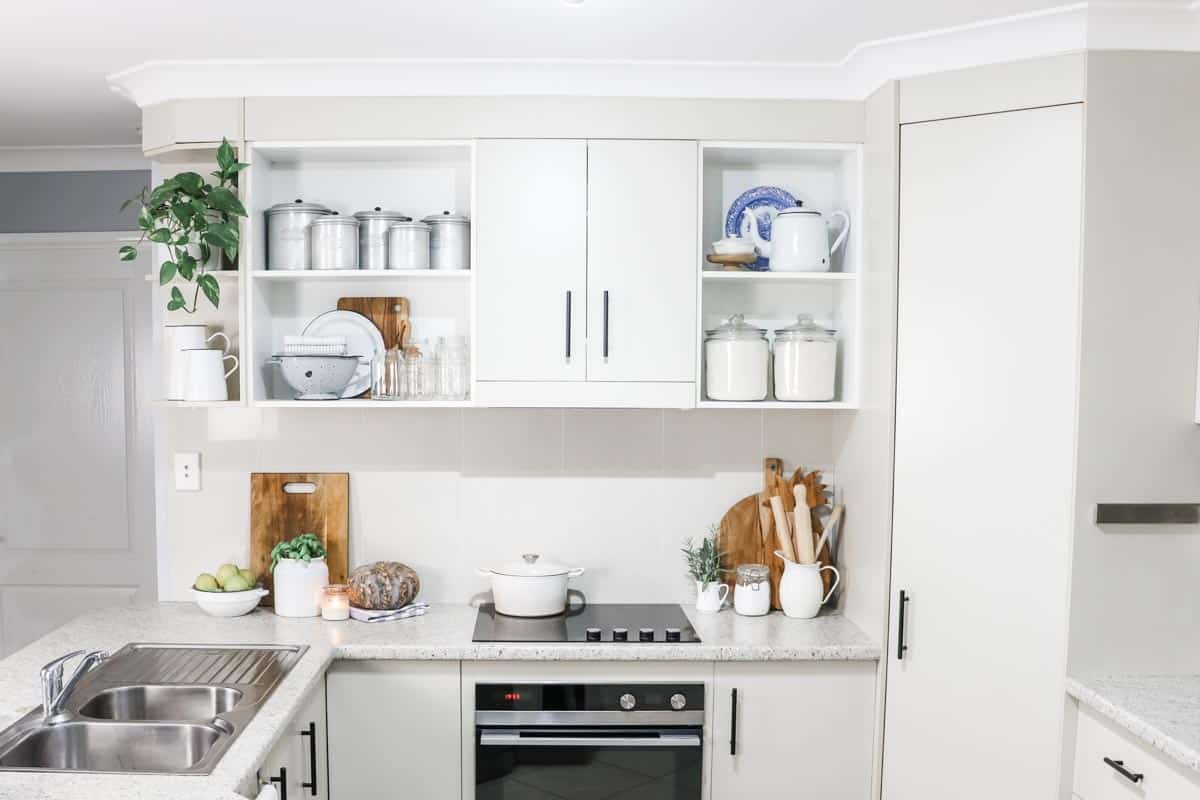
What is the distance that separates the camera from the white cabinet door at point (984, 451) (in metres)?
2.10

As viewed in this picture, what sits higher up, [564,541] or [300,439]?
[300,439]

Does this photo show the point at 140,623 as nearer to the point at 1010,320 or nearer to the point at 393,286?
the point at 393,286

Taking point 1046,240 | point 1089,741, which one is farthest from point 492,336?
point 1089,741

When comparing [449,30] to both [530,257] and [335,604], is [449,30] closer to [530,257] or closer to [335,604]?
[530,257]

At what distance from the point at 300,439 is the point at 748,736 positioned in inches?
62.5

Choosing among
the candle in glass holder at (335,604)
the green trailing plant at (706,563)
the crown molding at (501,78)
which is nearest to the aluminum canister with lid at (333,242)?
the crown molding at (501,78)

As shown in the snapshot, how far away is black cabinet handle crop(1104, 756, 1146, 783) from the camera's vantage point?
72.6 inches

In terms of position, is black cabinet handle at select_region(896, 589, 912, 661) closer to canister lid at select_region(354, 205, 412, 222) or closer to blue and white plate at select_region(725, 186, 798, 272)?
blue and white plate at select_region(725, 186, 798, 272)

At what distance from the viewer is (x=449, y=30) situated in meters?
2.24

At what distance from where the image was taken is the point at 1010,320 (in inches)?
85.0

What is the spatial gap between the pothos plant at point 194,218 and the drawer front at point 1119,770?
2.42m

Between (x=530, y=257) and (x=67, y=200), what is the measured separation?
199 cm

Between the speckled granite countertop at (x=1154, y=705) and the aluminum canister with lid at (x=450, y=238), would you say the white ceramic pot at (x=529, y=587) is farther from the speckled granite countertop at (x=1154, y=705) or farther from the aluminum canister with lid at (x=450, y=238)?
the speckled granite countertop at (x=1154, y=705)

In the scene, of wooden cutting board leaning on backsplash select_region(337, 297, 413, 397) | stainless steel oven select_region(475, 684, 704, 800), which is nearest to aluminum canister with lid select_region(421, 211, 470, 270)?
wooden cutting board leaning on backsplash select_region(337, 297, 413, 397)
